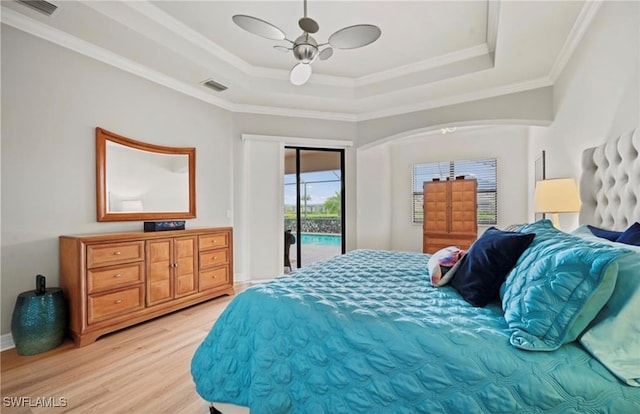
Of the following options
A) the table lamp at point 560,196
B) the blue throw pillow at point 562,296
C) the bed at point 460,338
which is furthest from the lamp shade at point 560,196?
the blue throw pillow at point 562,296

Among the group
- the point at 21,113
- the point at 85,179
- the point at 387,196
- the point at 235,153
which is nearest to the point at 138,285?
the point at 85,179

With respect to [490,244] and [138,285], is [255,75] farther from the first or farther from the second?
[490,244]

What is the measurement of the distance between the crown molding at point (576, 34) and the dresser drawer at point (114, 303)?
451cm

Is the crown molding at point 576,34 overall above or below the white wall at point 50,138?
above

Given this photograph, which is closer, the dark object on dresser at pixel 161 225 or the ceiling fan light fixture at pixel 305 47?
the ceiling fan light fixture at pixel 305 47

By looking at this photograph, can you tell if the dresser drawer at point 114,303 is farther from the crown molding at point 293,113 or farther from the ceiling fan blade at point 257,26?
the crown molding at point 293,113

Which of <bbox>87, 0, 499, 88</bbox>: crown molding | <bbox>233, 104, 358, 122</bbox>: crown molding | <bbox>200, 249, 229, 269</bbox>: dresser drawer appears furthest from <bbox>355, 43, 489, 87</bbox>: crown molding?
<bbox>200, 249, 229, 269</bbox>: dresser drawer

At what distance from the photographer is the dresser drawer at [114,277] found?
254 cm

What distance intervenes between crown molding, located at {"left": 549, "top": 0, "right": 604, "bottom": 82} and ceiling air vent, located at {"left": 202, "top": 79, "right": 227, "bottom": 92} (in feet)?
12.1

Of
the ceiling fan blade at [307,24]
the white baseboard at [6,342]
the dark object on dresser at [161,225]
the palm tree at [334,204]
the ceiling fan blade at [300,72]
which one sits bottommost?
the white baseboard at [6,342]

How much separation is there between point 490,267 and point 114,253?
119 inches

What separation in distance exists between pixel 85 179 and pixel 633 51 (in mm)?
4351

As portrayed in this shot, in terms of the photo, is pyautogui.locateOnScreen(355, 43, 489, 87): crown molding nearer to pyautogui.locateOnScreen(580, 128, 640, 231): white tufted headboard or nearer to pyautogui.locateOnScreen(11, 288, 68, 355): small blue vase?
pyautogui.locateOnScreen(580, 128, 640, 231): white tufted headboard

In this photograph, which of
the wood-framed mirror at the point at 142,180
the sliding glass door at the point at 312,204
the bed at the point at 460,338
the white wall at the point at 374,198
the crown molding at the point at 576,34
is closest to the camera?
the bed at the point at 460,338
